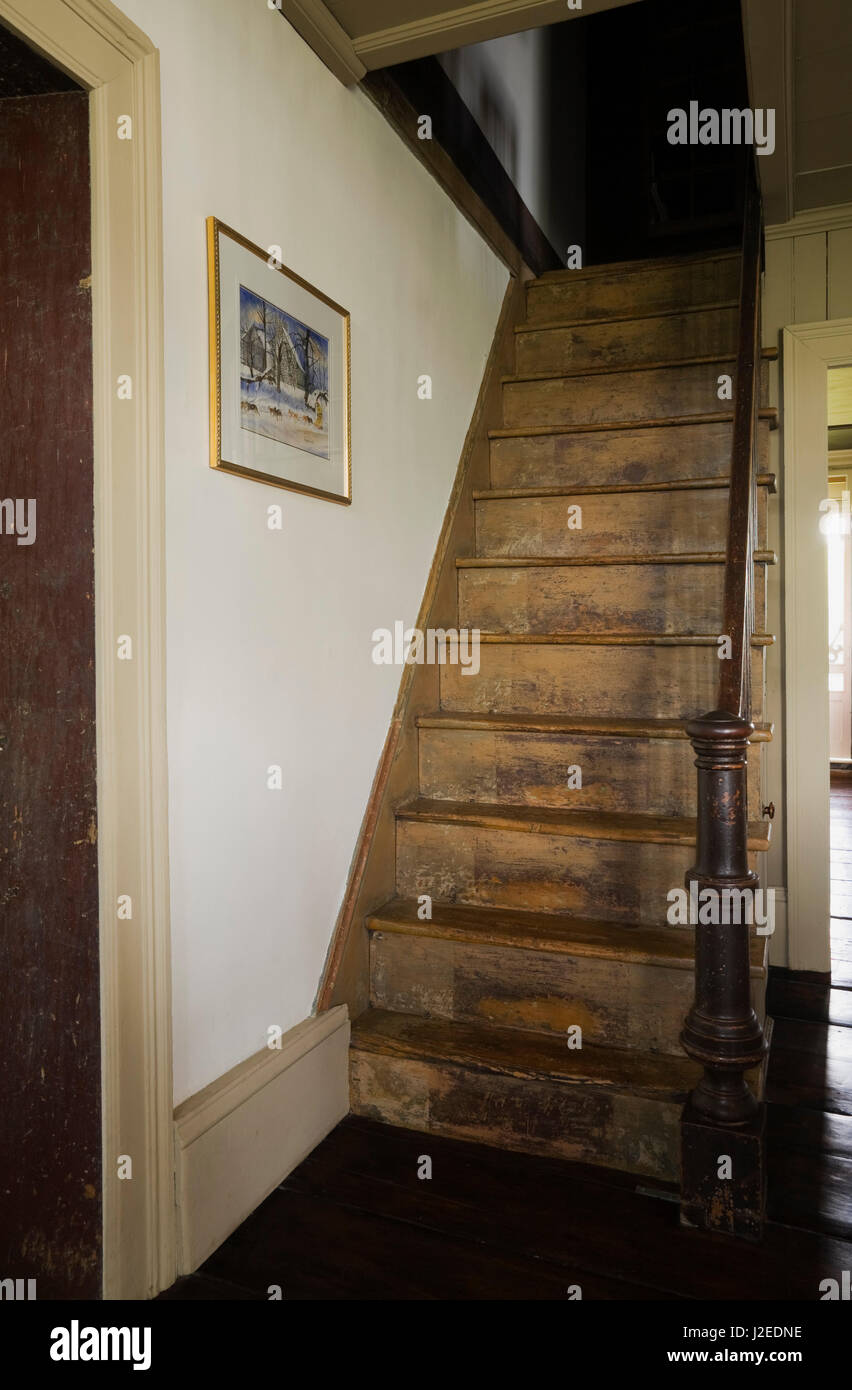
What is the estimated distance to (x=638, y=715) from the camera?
7.90 feet

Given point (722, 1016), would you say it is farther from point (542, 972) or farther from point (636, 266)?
point (636, 266)

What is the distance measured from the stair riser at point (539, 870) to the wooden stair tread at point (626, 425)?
1384 mm

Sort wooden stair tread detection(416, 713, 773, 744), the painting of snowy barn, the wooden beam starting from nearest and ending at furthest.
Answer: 1. the painting of snowy barn
2. the wooden beam
3. wooden stair tread detection(416, 713, 773, 744)

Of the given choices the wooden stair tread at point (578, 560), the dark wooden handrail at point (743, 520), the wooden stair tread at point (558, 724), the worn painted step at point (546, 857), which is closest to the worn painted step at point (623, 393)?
the dark wooden handrail at point (743, 520)

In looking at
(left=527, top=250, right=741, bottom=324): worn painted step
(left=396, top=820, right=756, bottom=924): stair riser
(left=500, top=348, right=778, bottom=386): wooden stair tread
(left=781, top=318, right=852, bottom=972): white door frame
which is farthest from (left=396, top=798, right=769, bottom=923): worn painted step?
(left=527, top=250, right=741, bottom=324): worn painted step

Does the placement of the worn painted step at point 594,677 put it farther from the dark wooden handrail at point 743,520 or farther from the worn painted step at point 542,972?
the worn painted step at point 542,972

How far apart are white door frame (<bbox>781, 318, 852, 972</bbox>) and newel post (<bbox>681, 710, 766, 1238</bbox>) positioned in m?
1.62

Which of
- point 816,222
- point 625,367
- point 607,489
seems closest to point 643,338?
point 625,367

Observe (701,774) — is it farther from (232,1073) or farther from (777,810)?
(777,810)

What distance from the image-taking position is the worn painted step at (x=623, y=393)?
9.59 ft

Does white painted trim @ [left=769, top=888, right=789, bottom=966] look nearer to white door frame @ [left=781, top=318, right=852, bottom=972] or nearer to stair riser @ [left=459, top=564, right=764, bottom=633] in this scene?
white door frame @ [left=781, top=318, right=852, bottom=972]

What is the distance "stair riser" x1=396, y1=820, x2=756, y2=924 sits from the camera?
6.80 feet
